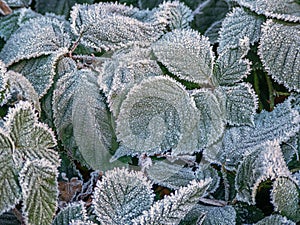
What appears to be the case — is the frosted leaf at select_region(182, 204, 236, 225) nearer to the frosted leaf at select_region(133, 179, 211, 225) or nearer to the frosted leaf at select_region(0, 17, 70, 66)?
the frosted leaf at select_region(133, 179, 211, 225)

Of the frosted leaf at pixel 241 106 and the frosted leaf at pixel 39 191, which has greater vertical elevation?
the frosted leaf at pixel 241 106

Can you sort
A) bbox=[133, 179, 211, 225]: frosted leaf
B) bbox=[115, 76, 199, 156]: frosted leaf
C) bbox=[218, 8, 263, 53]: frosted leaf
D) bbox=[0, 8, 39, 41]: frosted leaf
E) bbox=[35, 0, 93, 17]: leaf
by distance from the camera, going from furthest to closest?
bbox=[35, 0, 93, 17]: leaf, bbox=[0, 8, 39, 41]: frosted leaf, bbox=[218, 8, 263, 53]: frosted leaf, bbox=[115, 76, 199, 156]: frosted leaf, bbox=[133, 179, 211, 225]: frosted leaf

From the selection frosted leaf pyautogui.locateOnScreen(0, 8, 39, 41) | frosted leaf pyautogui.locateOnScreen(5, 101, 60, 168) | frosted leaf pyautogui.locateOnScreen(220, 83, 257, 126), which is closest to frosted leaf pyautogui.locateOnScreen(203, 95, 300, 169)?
frosted leaf pyautogui.locateOnScreen(220, 83, 257, 126)

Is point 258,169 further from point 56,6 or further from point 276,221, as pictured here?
point 56,6

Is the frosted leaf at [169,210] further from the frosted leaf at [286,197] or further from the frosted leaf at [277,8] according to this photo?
the frosted leaf at [277,8]

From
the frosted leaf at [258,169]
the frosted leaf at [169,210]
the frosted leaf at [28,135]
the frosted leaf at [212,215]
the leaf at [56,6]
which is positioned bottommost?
the frosted leaf at [212,215]

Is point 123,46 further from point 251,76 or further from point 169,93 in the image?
point 251,76

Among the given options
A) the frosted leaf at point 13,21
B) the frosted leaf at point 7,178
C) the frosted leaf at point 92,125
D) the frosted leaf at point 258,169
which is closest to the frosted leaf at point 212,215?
the frosted leaf at point 258,169

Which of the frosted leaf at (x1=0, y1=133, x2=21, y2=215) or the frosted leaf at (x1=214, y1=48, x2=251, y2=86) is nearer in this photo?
the frosted leaf at (x1=0, y1=133, x2=21, y2=215)
